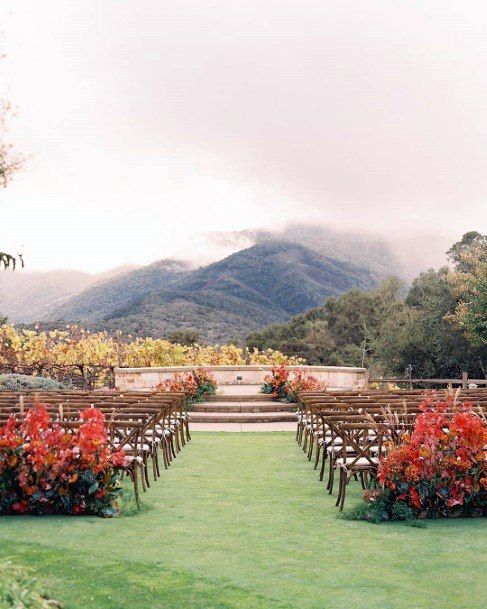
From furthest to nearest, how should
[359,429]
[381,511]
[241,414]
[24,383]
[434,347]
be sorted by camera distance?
[434,347], [24,383], [241,414], [359,429], [381,511]

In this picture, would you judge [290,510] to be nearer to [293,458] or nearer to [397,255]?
[293,458]

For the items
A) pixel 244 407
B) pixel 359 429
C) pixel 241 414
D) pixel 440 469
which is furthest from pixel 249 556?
pixel 244 407

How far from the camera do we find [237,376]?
22250 mm

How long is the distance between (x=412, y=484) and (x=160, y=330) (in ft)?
179

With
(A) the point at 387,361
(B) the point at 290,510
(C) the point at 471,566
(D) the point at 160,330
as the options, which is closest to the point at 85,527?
(B) the point at 290,510

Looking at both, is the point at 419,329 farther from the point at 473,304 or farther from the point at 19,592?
the point at 19,592

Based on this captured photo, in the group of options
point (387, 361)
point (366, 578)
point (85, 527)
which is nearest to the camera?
point (366, 578)

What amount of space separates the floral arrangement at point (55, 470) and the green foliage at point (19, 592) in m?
2.20

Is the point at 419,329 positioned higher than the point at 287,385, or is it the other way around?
the point at 419,329

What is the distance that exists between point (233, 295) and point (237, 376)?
65022mm

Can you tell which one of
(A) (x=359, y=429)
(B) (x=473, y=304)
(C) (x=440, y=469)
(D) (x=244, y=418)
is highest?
(B) (x=473, y=304)

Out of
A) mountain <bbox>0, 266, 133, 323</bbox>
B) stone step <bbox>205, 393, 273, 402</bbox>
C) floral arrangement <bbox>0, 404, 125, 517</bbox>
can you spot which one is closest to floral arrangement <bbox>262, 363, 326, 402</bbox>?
stone step <bbox>205, 393, 273, 402</bbox>

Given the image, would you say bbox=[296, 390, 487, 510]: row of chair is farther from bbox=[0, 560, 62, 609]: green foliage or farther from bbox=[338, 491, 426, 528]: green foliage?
bbox=[0, 560, 62, 609]: green foliage

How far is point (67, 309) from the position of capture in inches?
3703
